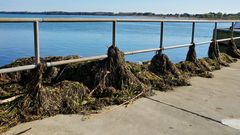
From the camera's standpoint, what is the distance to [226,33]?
44.7 feet

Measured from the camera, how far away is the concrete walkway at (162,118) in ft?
11.5

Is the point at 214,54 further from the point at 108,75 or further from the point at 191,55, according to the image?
the point at 108,75

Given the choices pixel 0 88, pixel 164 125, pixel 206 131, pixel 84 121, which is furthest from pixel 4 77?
pixel 206 131

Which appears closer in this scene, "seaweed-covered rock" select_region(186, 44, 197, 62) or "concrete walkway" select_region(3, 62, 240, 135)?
"concrete walkway" select_region(3, 62, 240, 135)

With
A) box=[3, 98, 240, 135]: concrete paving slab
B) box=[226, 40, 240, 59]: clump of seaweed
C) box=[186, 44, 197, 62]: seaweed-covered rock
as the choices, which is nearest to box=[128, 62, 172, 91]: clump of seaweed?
box=[3, 98, 240, 135]: concrete paving slab

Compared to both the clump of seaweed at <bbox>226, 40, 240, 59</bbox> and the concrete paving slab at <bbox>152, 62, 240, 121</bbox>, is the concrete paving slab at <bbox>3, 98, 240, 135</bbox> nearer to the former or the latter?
the concrete paving slab at <bbox>152, 62, 240, 121</bbox>

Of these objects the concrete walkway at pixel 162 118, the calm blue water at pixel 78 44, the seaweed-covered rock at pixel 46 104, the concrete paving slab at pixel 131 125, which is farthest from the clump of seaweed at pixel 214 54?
the calm blue water at pixel 78 44

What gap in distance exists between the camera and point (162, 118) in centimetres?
396

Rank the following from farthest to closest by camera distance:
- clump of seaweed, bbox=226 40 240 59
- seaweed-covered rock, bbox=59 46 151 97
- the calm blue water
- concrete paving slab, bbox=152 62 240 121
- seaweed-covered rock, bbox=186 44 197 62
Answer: the calm blue water < clump of seaweed, bbox=226 40 240 59 < seaweed-covered rock, bbox=186 44 197 62 < seaweed-covered rock, bbox=59 46 151 97 < concrete paving slab, bbox=152 62 240 121

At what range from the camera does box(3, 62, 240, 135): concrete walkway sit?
3.51m

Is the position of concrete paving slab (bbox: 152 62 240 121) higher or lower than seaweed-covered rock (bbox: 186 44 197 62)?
lower

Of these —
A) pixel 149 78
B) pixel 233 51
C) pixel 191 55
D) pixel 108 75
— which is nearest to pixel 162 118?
pixel 108 75

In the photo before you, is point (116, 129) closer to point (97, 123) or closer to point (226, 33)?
point (97, 123)

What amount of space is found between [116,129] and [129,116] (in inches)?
17.0
